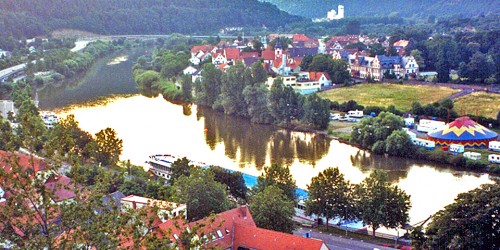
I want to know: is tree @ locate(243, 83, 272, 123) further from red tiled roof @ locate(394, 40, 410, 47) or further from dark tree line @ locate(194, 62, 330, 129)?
red tiled roof @ locate(394, 40, 410, 47)

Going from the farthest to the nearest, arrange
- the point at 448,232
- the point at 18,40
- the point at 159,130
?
the point at 18,40, the point at 159,130, the point at 448,232

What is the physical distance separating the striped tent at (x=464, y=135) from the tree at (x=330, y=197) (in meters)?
4.95

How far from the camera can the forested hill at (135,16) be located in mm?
34500

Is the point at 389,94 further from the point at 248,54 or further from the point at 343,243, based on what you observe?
the point at 343,243

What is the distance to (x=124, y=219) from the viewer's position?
3330 mm

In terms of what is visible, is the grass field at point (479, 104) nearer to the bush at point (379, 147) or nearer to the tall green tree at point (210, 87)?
the bush at point (379, 147)

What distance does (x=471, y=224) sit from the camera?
571 centimetres

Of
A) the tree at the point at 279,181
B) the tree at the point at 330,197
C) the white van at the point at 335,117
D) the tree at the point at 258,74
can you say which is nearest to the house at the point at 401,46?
the tree at the point at 258,74

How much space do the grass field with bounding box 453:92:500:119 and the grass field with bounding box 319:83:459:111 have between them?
65cm

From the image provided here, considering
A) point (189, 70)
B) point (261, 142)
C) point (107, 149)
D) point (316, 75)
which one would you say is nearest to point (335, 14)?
point (189, 70)

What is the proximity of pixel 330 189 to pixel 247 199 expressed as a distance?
4.02 feet

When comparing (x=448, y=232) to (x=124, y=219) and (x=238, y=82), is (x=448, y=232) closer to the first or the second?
(x=124, y=219)

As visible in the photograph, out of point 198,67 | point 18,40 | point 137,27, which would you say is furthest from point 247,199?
point 137,27

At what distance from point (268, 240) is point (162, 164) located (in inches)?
189
